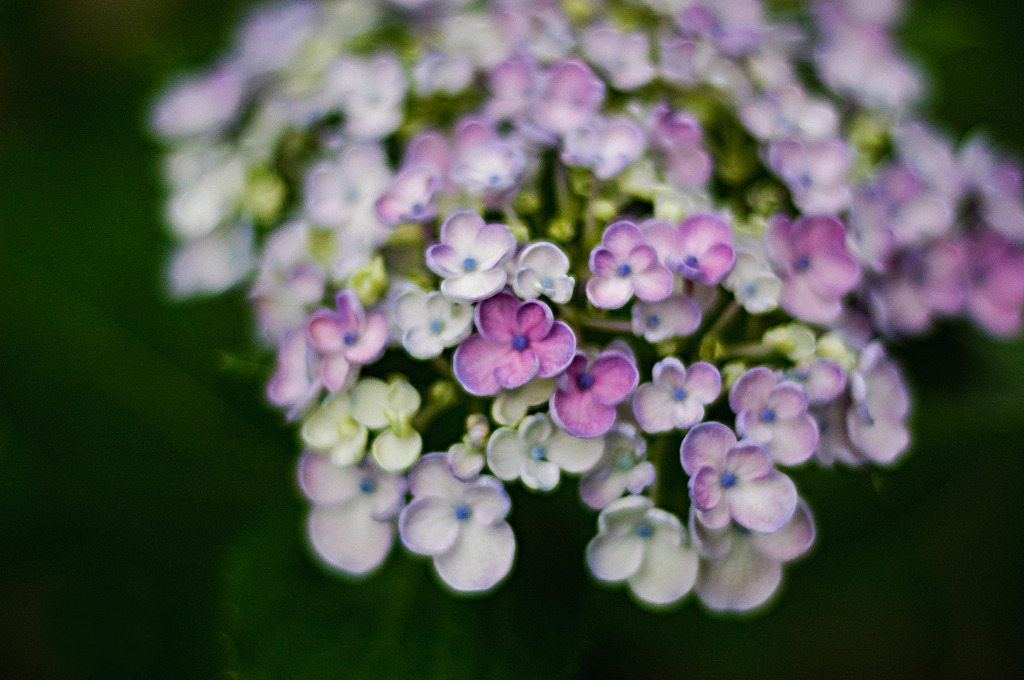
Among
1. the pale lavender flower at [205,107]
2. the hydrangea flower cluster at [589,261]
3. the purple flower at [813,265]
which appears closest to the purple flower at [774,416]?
the hydrangea flower cluster at [589,261]

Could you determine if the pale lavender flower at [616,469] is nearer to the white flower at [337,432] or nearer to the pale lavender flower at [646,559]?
the pale lavender flower at [646,559]

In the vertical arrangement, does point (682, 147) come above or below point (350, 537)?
above

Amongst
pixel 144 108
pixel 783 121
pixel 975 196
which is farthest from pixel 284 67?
pixel 975 196

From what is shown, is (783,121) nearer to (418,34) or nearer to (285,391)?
(418,34)

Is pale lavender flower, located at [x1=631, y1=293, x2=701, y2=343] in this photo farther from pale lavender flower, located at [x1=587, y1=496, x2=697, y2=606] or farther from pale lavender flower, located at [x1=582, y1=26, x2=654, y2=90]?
pale lavender flower, located at [x1=582, y1=26, x2=654, y2=90]

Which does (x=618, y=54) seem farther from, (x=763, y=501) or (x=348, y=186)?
(x=763, y=501)

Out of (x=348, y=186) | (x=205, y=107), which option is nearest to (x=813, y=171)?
(x=348, y=186)
